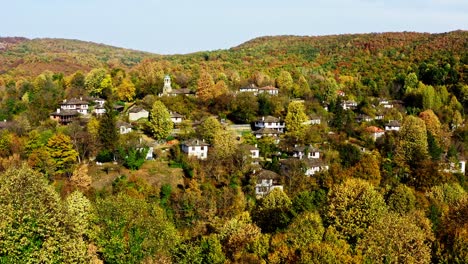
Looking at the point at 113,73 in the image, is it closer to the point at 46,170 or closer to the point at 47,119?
the point at 47,119

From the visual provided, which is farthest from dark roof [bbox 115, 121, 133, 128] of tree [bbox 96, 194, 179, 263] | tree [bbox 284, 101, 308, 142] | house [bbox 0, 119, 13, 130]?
tree [bbox 96, 194, 179, 263]

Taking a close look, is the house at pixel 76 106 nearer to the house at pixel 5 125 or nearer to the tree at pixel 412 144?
the house at pixel 5 125

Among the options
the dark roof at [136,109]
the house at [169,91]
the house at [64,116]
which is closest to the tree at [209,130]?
the dark roof at [136,109]

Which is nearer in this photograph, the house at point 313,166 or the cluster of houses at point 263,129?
the cluster of houses at point 263,129

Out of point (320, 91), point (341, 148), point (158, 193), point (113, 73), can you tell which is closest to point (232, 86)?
point (320, 91)

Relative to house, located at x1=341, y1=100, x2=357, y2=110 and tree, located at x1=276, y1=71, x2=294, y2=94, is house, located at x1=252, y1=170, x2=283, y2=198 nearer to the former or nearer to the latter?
house, located at x1=341, y1=100, x2=357, y2=110

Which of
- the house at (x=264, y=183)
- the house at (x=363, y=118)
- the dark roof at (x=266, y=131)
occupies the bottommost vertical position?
the house at (x=264, y=183)
